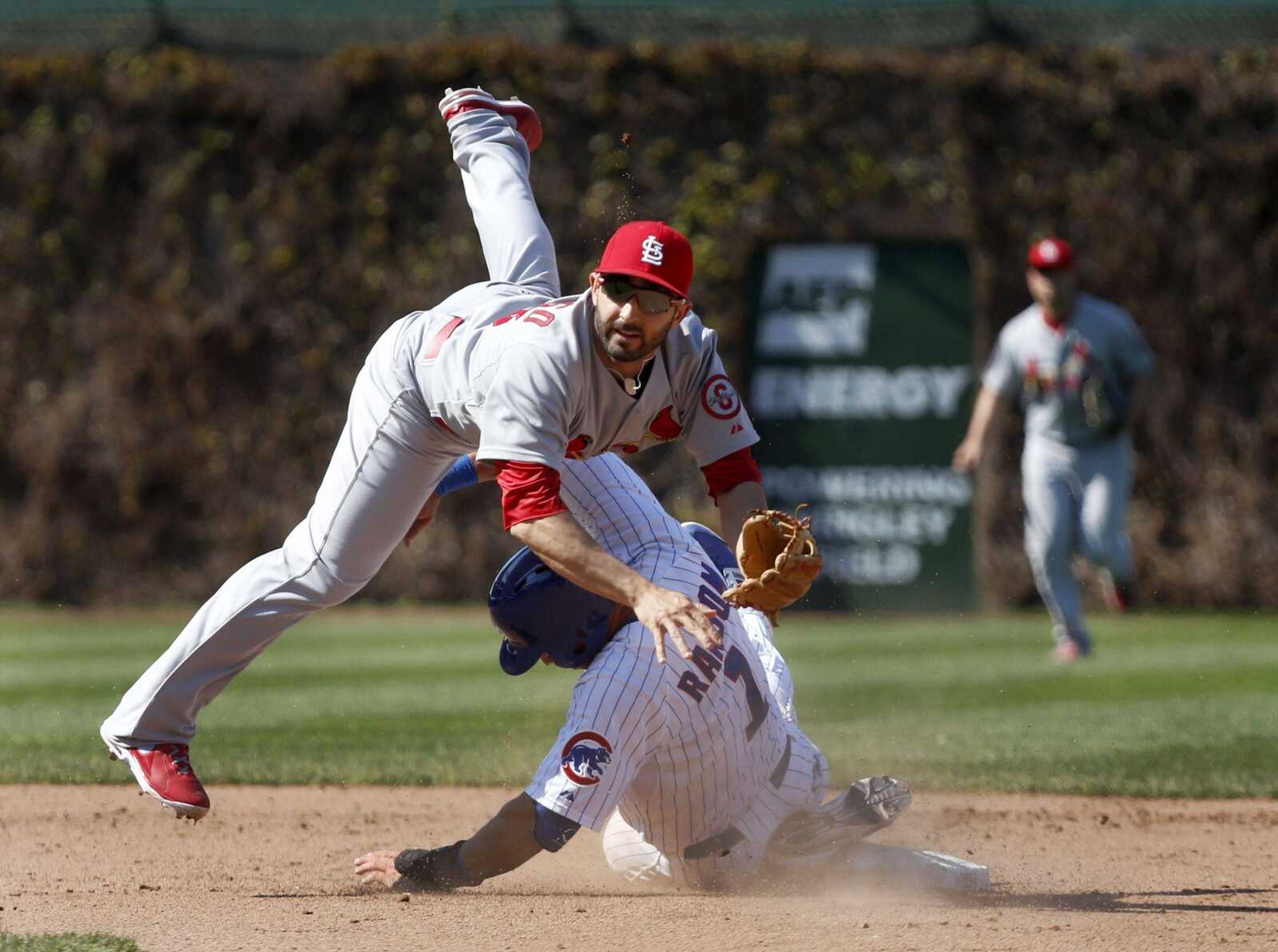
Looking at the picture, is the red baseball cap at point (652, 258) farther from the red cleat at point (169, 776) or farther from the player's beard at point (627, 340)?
the red cleat at point (169, 776)

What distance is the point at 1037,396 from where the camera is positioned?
9.70m

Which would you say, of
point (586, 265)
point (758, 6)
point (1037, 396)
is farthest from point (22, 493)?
point (1037, 396)

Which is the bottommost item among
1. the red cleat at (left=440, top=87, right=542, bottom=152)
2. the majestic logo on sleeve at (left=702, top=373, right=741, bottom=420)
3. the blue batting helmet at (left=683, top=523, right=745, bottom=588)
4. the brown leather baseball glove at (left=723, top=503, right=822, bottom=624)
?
the blue batting helmet at (left=683, top=523, right=745, bottom=588)

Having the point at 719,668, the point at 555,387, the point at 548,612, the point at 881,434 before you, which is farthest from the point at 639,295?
the point at 881,434

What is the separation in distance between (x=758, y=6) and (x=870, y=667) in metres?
6.80

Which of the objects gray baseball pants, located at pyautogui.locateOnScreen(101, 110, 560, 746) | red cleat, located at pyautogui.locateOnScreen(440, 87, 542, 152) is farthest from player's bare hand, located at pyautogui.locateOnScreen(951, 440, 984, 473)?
gray baseball pants, located at pyautogui.locateOnScreen(101, 110, 560, 746)

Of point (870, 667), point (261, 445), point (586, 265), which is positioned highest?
point (586, 265)

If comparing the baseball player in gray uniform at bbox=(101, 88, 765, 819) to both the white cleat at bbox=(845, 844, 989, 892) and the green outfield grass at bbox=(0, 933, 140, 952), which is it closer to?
the green outfield grass at bbox=(0, 933, 140, 952)

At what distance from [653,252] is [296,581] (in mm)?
1331

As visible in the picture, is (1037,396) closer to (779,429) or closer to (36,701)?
(779,429)

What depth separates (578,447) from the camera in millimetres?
4289

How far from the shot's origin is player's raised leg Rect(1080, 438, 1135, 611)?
31.1ft

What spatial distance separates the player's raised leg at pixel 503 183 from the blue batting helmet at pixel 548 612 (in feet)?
3.14

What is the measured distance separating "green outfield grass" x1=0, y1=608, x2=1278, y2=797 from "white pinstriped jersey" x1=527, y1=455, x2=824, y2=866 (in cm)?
185
